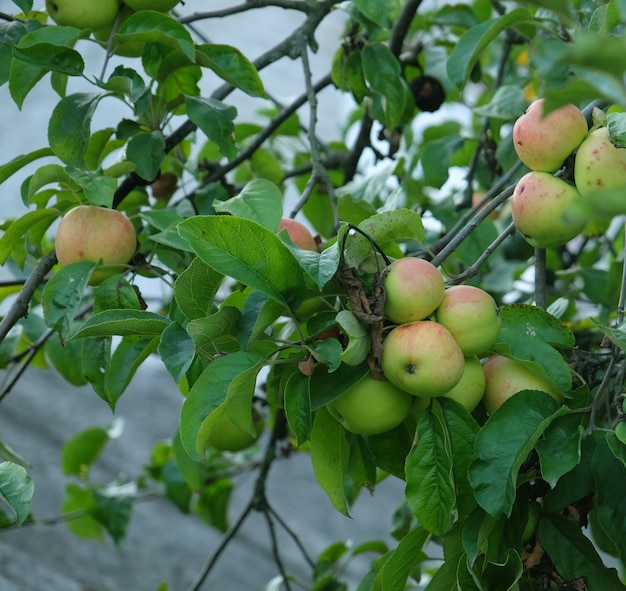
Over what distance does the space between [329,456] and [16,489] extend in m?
0.24

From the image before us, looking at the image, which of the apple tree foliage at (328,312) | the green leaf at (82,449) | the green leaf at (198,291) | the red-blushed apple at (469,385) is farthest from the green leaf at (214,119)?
the green leaf at (82,449)

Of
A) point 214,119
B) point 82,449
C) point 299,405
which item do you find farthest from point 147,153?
point 82,449

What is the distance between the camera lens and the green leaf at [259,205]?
28.3 inches

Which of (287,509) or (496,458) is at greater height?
(496,458)

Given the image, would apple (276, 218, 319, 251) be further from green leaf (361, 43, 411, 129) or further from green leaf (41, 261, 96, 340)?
green leaf (361, 43, 411, 129)

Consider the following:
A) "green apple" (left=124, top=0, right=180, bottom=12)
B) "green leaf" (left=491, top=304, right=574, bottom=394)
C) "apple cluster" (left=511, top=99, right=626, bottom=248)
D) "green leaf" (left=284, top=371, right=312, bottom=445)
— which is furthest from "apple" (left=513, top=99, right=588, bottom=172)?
"green apple" (left=124, top=0, right=180, bottom=12)

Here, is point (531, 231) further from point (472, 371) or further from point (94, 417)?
point (94, 417)

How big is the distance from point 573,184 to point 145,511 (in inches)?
61.3

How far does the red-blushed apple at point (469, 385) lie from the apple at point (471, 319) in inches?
1.1

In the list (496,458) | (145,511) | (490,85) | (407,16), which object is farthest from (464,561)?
(145,511)

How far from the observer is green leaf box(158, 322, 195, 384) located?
0.60 metres

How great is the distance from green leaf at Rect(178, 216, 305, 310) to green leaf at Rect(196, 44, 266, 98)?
26 cm

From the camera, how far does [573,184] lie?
665 millimetres

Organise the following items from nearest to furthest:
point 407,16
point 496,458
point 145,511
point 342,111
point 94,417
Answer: point 496,458 → point 407,16 → point 145,511 → point 94,417 → point 342,111
